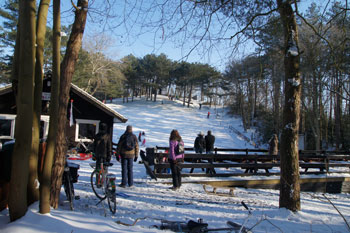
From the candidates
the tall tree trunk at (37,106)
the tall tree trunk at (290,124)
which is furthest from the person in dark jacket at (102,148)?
the tall tree trunk at (290,124)

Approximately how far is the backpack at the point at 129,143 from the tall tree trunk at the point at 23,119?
13.2ft

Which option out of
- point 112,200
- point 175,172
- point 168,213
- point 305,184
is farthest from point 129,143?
point 305,184

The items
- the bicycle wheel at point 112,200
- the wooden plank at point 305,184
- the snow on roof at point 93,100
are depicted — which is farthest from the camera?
the snow on roof at point 93,100

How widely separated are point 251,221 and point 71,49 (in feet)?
14.8

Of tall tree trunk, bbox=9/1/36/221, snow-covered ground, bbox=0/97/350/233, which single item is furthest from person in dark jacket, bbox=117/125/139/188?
tall tree trunk, bbox=9/1/36/221

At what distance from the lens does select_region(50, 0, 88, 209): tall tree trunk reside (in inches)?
157

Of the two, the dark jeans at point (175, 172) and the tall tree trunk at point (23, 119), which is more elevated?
the tall tree trunk at point (23, 119)

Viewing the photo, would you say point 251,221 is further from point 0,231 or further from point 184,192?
point 0,231

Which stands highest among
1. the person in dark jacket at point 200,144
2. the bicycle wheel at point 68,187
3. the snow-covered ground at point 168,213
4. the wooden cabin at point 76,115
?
the wooden cabin at point 76,115

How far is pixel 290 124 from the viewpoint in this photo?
588 cm

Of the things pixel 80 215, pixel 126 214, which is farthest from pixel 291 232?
pixel 80 215

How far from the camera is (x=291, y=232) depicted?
15.0 feet

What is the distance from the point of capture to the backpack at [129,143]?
24.1 feet

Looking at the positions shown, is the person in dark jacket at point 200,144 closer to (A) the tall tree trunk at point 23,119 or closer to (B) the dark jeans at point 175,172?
(B) the dark jeans at point 175,172
